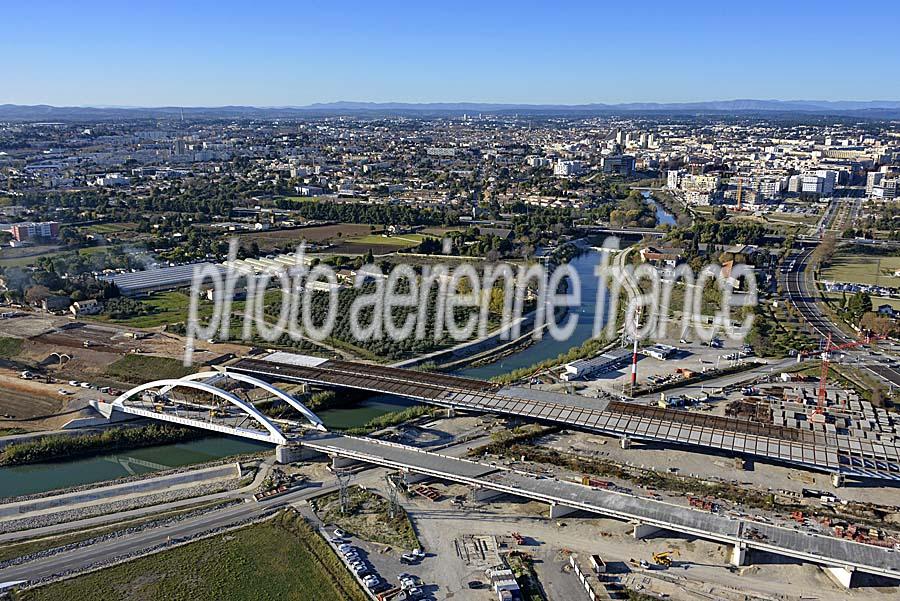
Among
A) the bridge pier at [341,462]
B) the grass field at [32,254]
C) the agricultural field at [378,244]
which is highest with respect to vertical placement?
the grass field at [32,254]

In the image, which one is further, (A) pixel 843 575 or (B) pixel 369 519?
(B) pixel 369 519

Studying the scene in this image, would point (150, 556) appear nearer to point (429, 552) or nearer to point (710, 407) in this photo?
point (429, 552)

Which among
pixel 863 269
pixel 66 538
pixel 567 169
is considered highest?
pixel 567 169

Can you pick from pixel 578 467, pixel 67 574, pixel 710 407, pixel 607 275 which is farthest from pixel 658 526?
pixel 607 275

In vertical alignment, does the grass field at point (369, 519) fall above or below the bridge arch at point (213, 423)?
below

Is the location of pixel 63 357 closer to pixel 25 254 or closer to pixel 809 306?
pixel 25 254

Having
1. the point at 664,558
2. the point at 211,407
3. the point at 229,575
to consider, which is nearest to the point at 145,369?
the point at 211,407

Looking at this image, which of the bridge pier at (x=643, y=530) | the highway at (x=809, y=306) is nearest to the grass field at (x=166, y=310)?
the bridge pier at (x=643, y=530)

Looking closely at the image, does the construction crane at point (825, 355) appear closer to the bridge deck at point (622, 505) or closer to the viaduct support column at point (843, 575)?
the bridge deck at point (622, 505)
